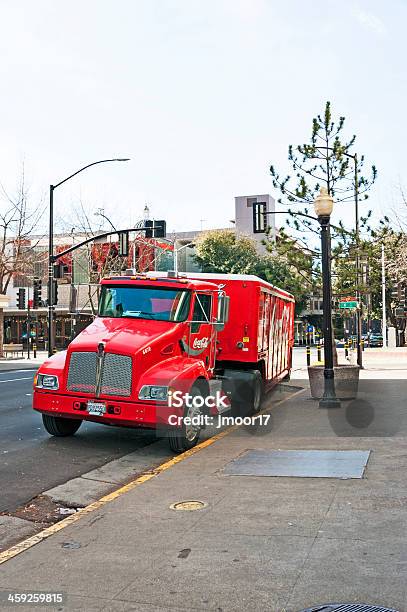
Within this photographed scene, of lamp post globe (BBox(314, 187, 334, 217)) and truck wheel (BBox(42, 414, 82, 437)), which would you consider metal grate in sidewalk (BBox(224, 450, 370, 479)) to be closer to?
truck wheel (BBox(42, 414, 82, 437))

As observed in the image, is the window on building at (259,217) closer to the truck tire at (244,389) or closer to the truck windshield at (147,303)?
the truck tire at (244,389)

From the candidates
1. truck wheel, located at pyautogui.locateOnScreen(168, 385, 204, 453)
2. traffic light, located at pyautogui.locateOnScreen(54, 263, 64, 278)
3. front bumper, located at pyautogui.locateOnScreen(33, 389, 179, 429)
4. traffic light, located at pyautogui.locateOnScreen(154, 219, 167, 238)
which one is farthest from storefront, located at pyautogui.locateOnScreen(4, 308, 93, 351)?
truck wheel, located at pyautogui.locateOnScreen(168, 385, 204, 453)

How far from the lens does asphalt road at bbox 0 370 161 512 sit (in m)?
8.58

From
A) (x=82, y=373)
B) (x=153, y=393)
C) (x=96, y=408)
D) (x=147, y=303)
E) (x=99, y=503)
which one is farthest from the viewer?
(x=147, y=303)

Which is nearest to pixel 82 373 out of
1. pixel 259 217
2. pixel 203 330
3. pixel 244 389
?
pixel 203 330

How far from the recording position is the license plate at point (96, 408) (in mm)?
10312

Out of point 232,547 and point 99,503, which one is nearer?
point 232,547

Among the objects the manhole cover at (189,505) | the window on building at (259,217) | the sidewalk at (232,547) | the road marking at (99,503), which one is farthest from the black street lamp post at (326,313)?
the window on building at (259,217)

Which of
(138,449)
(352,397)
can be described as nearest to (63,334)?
(352,397)

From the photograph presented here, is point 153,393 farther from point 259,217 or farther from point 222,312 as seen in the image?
point 259,217

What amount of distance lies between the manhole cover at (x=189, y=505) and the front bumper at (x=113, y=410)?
2.72 meters

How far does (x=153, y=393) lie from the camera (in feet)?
33.1

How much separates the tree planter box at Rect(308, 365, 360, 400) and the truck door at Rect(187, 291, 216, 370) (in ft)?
15.4

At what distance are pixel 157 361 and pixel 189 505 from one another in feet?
12.0
